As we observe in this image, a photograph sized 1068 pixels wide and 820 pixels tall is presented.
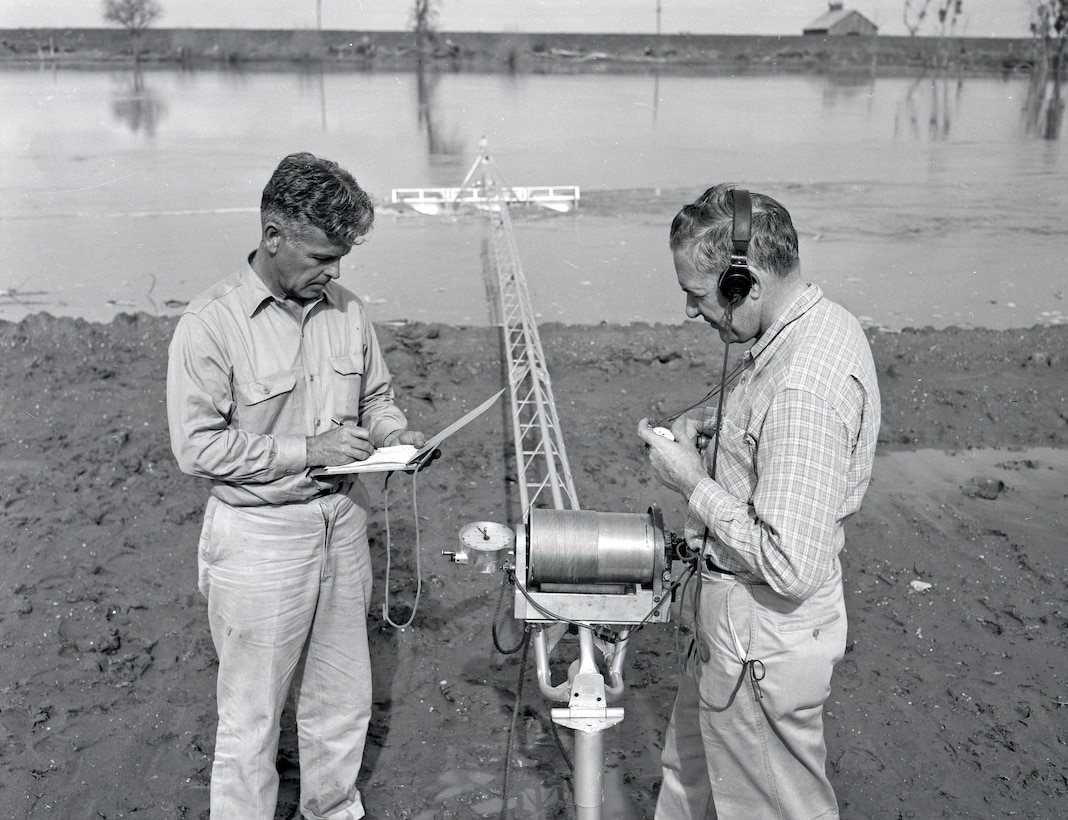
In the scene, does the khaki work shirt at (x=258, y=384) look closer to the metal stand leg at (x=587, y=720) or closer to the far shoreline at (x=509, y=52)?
the metal stand leg at (x=587, y=720)

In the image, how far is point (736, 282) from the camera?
93.9 inches

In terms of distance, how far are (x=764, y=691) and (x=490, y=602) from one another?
8.96 feet

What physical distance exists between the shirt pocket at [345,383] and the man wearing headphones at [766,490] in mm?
1126

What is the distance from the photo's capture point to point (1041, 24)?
163ft

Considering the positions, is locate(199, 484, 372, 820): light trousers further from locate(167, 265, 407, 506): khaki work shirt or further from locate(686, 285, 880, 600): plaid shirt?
locate(686, 285, 880, 600): plaid shirt

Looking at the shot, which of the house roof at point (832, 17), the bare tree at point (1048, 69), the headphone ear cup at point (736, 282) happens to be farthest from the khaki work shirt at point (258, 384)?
the house roof at point (832, 17)

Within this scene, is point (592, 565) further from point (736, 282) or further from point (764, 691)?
point (736, 282)

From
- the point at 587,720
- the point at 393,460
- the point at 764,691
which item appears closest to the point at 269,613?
the point at 393,460

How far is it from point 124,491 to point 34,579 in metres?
1.00

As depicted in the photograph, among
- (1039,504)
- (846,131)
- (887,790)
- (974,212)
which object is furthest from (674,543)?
(846,131)

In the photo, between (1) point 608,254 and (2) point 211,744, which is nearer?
(2) point 211,744

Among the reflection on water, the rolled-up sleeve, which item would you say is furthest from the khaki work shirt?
the reflection on water

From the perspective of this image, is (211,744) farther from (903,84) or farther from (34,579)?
(903,84)

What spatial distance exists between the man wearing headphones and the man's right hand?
936 millimetres
